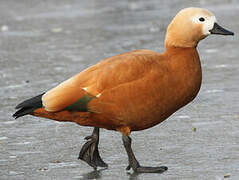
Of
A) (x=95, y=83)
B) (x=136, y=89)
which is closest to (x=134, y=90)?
(x=136, y=89)

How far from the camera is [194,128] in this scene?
6.50 metres

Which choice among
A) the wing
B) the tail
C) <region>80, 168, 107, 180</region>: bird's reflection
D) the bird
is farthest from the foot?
the tail

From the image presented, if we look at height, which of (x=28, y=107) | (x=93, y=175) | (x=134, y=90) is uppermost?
(x=134, y=90)

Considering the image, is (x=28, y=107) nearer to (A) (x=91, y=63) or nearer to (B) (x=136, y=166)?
(B) (x=136, y=166)

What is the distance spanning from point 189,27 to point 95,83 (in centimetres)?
81

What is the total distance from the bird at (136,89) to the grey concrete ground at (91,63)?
0.38 m

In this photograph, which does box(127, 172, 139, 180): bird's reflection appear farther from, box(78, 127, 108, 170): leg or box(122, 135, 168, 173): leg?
box(78, 127, 108, 170): leg

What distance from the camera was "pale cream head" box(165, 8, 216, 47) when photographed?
5.49 metres

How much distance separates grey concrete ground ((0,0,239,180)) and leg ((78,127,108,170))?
0.07 m

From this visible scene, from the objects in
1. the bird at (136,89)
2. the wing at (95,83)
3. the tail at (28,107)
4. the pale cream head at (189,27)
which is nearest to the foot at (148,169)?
the bird at (136,89)

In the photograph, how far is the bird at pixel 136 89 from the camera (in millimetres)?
5332

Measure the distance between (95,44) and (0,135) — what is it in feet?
16.6

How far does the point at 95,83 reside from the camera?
5387 mm

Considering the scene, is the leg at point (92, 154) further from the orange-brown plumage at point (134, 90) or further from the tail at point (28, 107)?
the tail at point (28, 107)
